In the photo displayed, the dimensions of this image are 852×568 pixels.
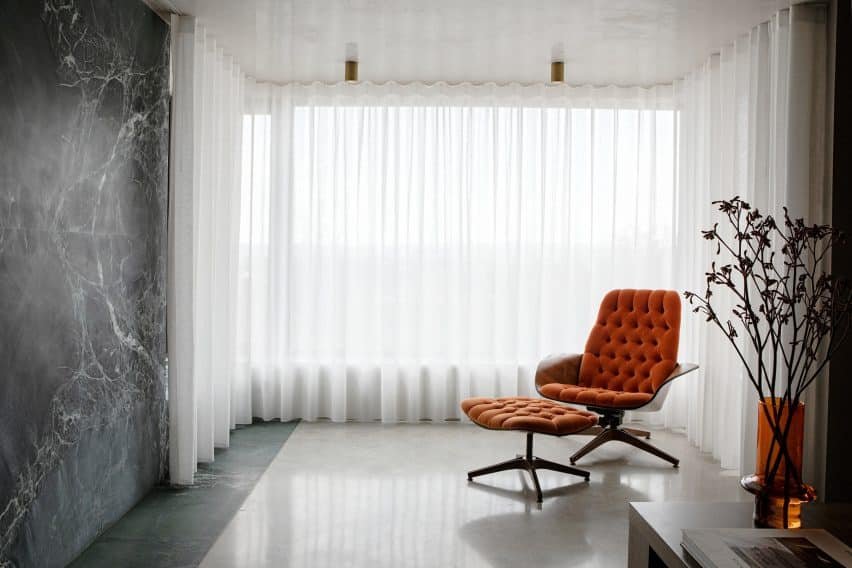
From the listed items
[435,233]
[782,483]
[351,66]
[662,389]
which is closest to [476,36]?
[351,66]

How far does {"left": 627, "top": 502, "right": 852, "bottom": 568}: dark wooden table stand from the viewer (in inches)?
81.7

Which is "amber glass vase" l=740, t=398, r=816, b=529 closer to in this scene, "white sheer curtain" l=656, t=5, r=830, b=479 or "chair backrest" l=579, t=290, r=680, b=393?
"white sheer curtain" l=656, t=5, r=830, b=479

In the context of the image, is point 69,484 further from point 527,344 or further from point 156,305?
point 527,344

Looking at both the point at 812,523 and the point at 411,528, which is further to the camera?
the point at 411,528

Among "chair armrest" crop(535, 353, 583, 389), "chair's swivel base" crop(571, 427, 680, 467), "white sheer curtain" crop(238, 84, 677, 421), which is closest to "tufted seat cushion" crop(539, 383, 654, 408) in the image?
"chair armrest" crop(535, 353, 583, 389)

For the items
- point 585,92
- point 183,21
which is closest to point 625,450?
point 585,92

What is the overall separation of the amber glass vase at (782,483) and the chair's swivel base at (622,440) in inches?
95.9

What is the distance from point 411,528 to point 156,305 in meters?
1.77

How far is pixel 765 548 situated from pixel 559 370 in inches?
123

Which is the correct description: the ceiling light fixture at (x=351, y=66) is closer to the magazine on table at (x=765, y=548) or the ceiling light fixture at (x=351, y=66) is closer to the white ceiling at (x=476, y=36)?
the white ceiling at (x=476, y=36)

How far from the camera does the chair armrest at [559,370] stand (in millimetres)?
4965

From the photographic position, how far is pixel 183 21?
4.23 meters

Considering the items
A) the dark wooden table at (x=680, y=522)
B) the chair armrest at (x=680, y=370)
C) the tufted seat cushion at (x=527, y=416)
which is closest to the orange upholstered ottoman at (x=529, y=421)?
the tufted seat cushion at (x=527, y=416)

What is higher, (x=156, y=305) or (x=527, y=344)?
(x=156, y=305)
